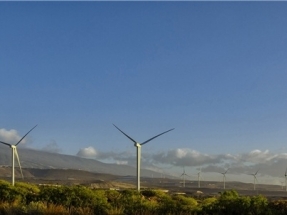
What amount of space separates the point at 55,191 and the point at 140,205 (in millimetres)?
6900

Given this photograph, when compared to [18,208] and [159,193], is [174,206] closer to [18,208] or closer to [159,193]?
[18,208]

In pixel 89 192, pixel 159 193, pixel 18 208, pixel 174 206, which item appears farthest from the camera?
pixel 159 193

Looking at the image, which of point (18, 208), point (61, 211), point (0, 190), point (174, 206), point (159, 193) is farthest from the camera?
point (159, 193)

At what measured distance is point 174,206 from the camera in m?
24.6

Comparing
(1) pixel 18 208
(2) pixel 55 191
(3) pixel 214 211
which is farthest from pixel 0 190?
(3) pixel 214 211

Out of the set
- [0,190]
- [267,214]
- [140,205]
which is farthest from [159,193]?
[267,214]

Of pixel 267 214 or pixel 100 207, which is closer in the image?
pixel 267 214

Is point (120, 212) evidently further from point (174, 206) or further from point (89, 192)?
point (89, 192)

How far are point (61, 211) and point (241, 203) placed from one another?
9.14 m

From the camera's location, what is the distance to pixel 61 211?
21031 millimetres

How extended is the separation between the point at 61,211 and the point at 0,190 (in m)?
15.1

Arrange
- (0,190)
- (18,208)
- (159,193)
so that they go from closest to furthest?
(18,208) < (0,190) < (159,193)

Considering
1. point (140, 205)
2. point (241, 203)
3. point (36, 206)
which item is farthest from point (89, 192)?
point (241, 203)

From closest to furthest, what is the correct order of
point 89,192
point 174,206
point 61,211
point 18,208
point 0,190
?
point 61,211 → point 18,208 → point 174,206 → point 89,192 → point 0,190
